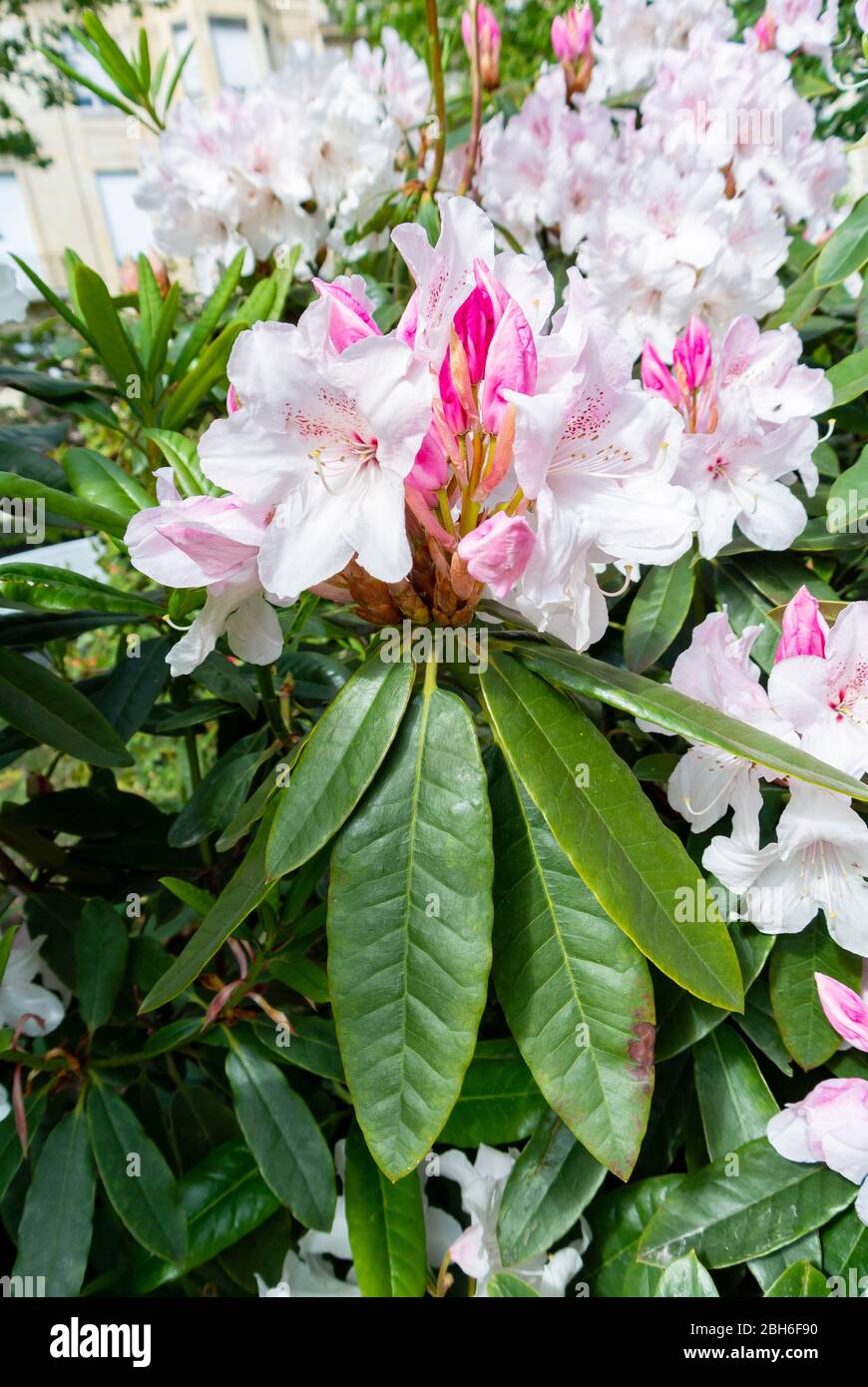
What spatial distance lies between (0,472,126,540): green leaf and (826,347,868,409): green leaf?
26.6 inches

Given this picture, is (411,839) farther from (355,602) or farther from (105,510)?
(105,510)

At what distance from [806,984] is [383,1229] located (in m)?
0.42

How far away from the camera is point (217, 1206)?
2.77 feet

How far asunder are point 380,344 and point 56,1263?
0.78 m

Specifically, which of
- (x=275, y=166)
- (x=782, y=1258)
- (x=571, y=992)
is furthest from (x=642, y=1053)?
(x=275, y=166)

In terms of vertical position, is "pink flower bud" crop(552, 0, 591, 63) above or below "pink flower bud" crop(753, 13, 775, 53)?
above

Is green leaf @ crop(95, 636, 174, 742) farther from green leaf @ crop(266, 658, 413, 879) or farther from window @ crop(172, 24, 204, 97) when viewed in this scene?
window @ crop(172, 24, 204, 97)

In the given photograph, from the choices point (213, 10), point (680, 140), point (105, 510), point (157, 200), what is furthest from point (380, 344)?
point (213, 10)

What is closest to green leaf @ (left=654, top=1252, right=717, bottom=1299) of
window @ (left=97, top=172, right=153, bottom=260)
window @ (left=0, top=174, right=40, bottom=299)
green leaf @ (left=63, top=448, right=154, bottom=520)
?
green leaf @ (left=63, top=448, right=154, bottom=520)

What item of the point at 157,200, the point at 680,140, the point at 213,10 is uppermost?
the point at 213,10

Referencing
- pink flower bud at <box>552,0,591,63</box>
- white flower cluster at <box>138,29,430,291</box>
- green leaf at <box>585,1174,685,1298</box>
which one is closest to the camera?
green leaf at <box>585,1174,685,1298</box>

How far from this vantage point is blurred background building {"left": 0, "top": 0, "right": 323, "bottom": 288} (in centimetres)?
1308

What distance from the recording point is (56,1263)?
786 millimetres

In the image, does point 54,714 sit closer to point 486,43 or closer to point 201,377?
point 201,377
